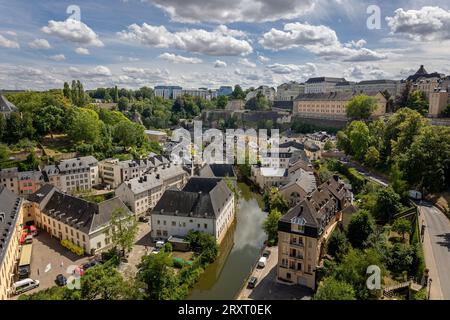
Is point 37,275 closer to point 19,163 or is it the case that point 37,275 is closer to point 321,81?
point 19,163

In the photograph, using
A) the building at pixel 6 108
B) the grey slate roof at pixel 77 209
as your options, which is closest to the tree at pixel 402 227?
the grey slate roof at pixel 77 209

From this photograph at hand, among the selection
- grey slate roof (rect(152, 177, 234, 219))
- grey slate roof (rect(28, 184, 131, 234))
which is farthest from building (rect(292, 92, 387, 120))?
grey slate roof (rect(28, 184, 131, 234))

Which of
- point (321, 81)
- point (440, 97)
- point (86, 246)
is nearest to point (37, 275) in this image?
point (86, 246)

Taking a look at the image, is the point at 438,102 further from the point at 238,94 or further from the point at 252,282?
the point at 238,94

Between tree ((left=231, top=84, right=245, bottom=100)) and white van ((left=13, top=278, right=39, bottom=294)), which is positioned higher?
tree ((left=231, top=84, right=245, bottom=100))

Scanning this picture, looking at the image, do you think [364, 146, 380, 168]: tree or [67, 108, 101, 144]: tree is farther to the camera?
[67, 108, 101, 144]: tree

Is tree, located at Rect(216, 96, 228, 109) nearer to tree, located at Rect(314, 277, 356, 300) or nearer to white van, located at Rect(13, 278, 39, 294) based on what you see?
white van, located at Rect(13, 278, 39, 294)

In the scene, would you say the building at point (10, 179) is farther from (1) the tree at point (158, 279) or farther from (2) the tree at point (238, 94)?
(2) the tree at point (238, 94)
